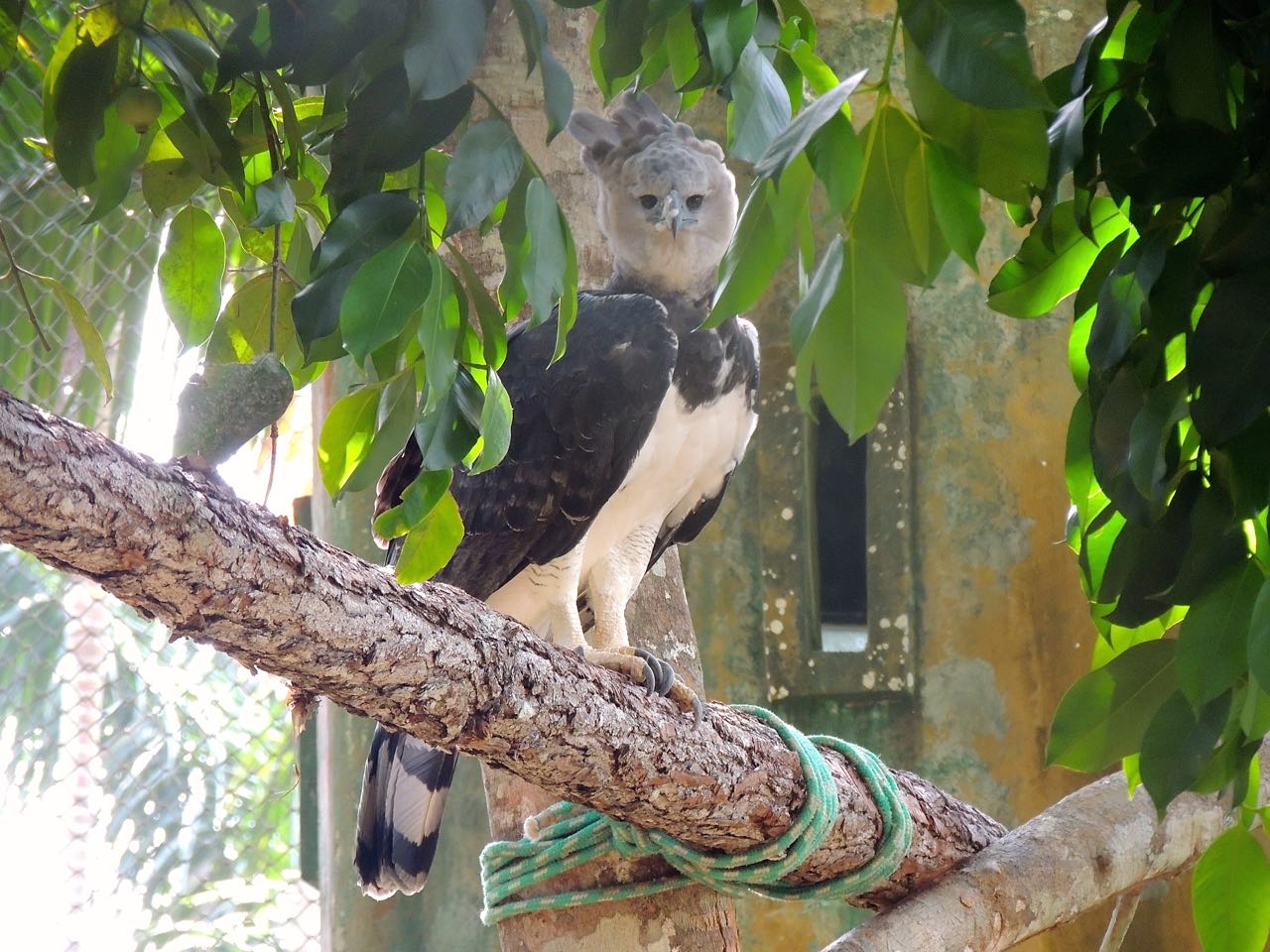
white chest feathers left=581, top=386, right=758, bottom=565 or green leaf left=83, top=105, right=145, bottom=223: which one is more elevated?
white chest feathers left=581, top=386, right=758, bottom=565

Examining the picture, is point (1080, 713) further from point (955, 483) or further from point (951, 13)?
point (955, 483)

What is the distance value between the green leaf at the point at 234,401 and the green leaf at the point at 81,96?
17 cm

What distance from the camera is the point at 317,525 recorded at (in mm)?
2576

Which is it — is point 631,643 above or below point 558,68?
above

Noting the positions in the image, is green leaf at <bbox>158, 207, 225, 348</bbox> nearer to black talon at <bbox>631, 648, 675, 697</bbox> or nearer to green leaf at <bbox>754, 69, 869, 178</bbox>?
green leaf at <bbox>754, 69, 869, 178</bbox>

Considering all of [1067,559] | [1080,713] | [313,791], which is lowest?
[1080,713]

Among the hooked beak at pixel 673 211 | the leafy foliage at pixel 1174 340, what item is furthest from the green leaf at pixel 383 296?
the hooked beak at pixel 673 211

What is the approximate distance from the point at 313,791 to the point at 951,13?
2.44 m

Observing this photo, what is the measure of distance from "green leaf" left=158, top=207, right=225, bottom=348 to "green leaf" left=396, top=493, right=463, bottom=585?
263mm

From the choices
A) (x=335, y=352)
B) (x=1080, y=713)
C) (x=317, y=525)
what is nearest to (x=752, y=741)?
(x=1080, y=713)

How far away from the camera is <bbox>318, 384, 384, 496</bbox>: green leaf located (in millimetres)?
864

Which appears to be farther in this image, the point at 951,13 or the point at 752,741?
the point at 752,741

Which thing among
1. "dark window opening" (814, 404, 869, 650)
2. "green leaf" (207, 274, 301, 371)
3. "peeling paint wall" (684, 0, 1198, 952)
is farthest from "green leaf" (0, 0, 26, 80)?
"dark window opening" (814, 404, 869, 650)

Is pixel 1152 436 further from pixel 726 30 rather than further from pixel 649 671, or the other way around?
pixel 649 671
